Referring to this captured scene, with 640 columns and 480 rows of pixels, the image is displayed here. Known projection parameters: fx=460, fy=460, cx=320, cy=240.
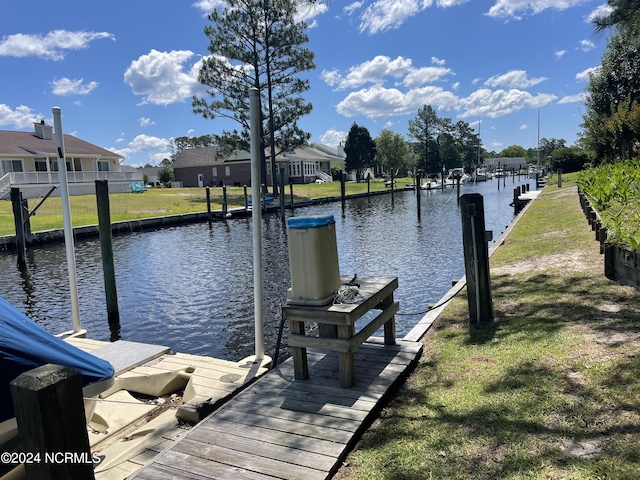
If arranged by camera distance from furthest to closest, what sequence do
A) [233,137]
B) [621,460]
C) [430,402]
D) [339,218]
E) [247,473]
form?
[233,137] < [339,218] < [430,402] < [247,473] < [621,460]

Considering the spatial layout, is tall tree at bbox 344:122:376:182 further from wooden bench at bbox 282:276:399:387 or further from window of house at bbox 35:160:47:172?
wooden bench at bbox 282:276:399:387

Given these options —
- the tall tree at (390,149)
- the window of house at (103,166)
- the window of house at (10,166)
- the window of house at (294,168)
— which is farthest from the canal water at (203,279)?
the tall tree at (390,149)

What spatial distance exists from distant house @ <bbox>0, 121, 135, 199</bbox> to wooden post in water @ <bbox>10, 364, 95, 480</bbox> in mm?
37124

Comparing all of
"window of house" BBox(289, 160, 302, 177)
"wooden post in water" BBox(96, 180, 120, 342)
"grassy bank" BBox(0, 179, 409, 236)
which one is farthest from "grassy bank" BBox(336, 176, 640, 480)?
"window of house" BBox(289, 160, 302, 177)

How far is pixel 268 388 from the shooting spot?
418 centimetres

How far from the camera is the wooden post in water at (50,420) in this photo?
154 centimetres

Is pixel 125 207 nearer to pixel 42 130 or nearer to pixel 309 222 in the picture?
pixel 42 130

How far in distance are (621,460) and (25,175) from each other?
130 ft

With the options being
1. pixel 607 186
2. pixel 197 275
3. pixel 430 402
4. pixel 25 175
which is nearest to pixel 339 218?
pixel 197 275

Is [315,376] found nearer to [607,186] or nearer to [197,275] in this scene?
[607,186]

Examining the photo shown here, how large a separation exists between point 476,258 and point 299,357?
7.96 feet

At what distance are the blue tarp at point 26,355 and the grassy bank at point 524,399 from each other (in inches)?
79.6

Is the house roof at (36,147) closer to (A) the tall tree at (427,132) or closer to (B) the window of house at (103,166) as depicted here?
(B) the window of house at (103,166)

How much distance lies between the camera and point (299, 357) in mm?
4254
